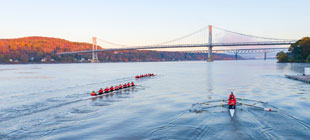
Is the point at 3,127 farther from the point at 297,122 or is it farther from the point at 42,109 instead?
the point at 297,122

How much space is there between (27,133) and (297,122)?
54.9 feet

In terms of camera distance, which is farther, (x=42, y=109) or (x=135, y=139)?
(x=42, y=109)

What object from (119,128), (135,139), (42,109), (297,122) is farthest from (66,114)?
(297,122)

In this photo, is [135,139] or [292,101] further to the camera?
[292,101]

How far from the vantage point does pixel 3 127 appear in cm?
1546

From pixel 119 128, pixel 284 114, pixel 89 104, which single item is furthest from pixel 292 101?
→ pixel 89 104

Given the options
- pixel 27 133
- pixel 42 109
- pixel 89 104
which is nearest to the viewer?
pixel 27 133

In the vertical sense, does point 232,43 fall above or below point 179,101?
above

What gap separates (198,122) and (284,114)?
22.9ft

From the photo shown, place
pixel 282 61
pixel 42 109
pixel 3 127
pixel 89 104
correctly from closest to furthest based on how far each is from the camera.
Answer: pixel 3 127
pixel 42 109
pixel 89 104
pixel 282 61

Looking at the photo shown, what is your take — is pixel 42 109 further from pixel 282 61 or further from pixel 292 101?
pixel 282 61

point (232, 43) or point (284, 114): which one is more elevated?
point (232, 43)

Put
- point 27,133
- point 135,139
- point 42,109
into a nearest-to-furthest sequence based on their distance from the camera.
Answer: point 135,139 < point 27,133 < point 42,109

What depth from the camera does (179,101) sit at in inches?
934
